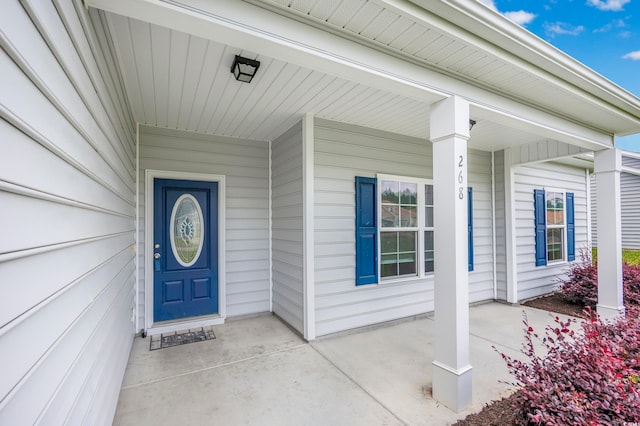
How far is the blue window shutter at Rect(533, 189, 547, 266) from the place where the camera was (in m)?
5.77

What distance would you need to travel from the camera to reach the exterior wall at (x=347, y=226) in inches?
148

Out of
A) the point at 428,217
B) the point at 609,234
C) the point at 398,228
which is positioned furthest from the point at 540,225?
the point at 398,228

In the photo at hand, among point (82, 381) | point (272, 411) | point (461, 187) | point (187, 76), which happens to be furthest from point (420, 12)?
point (272, 411)

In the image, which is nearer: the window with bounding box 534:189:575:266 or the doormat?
the doormat

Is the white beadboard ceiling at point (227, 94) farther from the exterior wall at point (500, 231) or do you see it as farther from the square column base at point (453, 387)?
the square column base at point (453, 387)

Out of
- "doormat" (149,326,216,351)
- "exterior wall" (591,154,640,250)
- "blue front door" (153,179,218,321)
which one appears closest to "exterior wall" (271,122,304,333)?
"blue front door" (153,179,218,321)

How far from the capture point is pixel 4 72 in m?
0.74

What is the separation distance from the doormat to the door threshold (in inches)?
2.4

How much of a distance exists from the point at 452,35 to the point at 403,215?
8.84 ft

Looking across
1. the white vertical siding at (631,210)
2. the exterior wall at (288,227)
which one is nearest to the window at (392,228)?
the exterior wall at (288,227)

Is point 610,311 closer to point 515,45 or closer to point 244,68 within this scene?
point 515,45

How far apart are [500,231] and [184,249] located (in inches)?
207

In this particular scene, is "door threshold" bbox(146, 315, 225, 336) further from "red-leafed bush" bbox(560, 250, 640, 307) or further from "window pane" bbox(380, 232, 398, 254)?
"red-leafed bush" bbox(560, 250, 640, 307)

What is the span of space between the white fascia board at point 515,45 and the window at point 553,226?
3090mm
